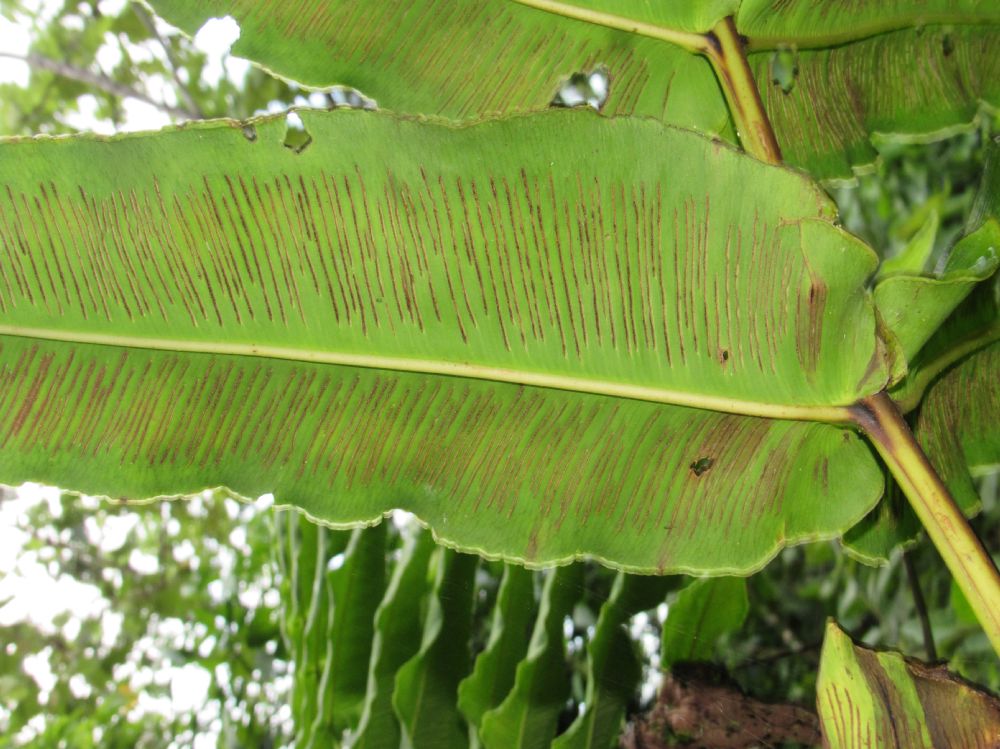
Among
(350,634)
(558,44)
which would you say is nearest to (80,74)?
(350,634)

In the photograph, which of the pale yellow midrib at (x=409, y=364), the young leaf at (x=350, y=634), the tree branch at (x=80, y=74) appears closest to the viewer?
the pale yellow midrib at (x=409, y=364)

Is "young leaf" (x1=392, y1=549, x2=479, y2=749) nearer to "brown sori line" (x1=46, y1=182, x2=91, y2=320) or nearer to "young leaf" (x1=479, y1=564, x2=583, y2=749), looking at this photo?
"young leaf" (x1=479, y1=564, x2=583, y2=749)

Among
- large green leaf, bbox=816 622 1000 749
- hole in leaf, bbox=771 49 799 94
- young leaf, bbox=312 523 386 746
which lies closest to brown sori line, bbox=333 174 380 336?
large green leaf, bbox=816 622 1000 749

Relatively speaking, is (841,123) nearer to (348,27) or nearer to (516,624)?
(348,27)

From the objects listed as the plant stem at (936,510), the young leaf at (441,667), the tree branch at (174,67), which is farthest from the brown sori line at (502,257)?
the tree branch at (174,67)

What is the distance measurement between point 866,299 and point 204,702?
1.62m

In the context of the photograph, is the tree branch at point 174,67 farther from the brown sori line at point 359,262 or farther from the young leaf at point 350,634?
the brown sori line at point 359,262

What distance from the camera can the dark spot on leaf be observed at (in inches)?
22.0

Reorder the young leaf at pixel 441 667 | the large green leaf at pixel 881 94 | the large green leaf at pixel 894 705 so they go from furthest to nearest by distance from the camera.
A: the young leaf at pixel 441 667, the large green leaf at pixel 881 94, the large green leaf at pixel 894 705

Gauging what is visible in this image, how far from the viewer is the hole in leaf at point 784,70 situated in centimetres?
74

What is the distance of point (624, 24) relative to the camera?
64cm

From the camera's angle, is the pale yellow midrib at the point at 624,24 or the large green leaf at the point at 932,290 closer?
the large green leaf at the point at 932,290

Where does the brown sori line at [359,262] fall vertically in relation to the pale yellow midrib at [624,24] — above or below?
below

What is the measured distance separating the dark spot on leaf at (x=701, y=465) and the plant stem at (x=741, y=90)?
208 millimetres
